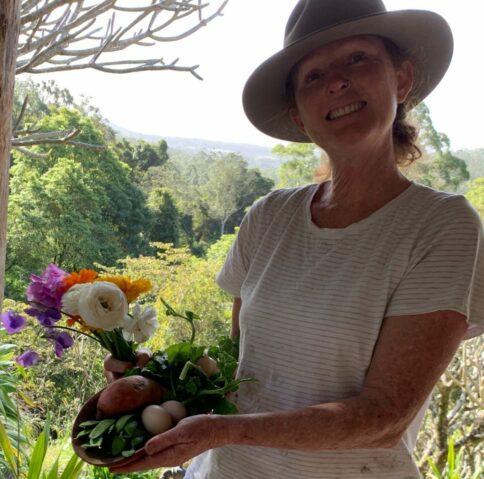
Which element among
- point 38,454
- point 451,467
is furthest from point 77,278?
point 451,467

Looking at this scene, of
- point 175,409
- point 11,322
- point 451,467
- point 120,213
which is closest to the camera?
point 175,409

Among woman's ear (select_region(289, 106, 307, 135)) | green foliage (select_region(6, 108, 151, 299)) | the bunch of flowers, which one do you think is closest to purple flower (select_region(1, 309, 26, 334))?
the bunch of flowers

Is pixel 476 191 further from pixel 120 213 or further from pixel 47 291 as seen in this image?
pixel 47 291

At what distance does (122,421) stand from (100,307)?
17 cm

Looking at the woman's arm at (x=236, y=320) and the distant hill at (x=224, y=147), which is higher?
the distant hill at (x=224, y=147)

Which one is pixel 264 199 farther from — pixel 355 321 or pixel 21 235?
pixel 21 235

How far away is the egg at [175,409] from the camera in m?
0.72

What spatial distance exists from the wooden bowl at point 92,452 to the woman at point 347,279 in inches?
1.5

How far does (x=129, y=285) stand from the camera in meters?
0.88

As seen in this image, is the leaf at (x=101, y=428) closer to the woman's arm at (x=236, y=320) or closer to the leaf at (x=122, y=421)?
the leaf at (x=122, y=421)

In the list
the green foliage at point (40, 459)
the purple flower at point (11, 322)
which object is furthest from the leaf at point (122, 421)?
the green foliage at point (40, 459)

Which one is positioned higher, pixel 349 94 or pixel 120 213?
pixel 349 94

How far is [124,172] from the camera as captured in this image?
5246 millimetres

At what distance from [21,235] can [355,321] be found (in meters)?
4.41
